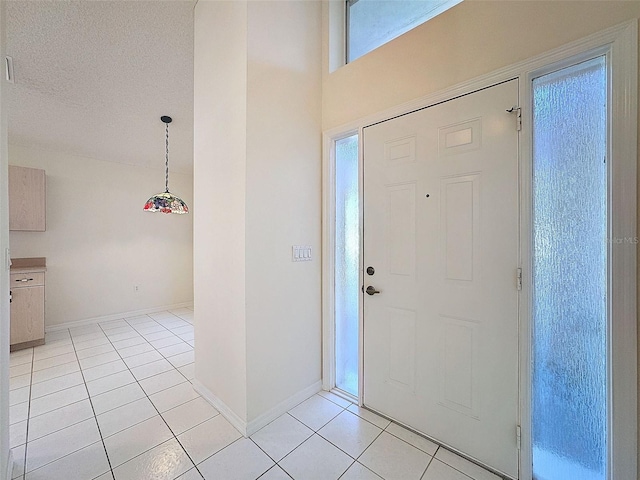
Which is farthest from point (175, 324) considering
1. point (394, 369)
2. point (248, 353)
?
point (394, 369)

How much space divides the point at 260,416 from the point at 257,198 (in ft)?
4.83

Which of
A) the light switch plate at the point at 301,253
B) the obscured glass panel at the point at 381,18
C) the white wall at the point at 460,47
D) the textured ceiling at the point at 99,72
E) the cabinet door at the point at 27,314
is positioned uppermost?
the obscured glass panel at the point at 381,18

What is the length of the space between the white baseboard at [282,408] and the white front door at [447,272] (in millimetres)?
451

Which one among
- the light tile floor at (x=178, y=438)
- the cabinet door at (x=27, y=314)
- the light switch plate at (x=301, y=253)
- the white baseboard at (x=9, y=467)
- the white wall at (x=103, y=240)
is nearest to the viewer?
the white baseboard at (x=9, y=467)

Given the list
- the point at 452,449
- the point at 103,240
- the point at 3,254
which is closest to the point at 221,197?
the point at 3,254

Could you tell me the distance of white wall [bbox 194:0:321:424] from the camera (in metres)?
1.72

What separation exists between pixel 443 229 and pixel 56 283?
5.27 m

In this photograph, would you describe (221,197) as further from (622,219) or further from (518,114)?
(622,219)

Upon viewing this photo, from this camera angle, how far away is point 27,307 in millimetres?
3145

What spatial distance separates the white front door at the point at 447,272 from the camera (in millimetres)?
1376

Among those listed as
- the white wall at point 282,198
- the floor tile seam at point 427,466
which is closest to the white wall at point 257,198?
the white wall at point 282,198

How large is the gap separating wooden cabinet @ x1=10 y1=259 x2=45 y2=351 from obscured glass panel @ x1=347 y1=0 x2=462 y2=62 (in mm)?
4409

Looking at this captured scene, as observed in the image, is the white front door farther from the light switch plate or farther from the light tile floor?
the light switch plate

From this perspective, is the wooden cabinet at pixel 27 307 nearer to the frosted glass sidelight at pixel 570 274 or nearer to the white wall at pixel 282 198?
the white wall at pixel 282 198
